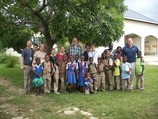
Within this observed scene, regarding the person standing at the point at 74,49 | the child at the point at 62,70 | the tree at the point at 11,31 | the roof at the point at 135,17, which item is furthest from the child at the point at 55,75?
the roof at the point at 135,17

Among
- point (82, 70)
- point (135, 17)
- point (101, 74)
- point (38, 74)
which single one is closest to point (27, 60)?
point (38, 74)

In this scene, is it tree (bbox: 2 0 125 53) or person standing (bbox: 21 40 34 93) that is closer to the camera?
tree (bbox: 2 0 125 53)

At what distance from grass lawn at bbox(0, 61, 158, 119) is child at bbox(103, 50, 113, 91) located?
22.0 inches

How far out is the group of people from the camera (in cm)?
1052

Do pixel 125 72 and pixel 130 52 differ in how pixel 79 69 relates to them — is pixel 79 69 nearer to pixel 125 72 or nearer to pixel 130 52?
pixel 125 72

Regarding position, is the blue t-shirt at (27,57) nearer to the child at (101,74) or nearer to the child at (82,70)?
the child at (82,70)

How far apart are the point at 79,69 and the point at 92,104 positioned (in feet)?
6.85

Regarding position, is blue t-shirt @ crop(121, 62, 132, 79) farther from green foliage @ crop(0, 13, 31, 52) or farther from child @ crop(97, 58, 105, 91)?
green foliage @ crop(0, 13, 31, 52)

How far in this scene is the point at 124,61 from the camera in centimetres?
1085

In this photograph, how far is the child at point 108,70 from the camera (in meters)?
10.9

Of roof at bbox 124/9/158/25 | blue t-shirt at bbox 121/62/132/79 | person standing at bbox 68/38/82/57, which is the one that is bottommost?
blue t-shirt at bbox 121/62/132/79

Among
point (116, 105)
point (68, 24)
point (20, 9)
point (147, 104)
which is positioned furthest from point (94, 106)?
point (20, 9)

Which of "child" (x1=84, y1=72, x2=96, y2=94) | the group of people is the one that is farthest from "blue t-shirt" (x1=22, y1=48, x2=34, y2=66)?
"child" (x1=84, y1=72, x2=96, y2=94)

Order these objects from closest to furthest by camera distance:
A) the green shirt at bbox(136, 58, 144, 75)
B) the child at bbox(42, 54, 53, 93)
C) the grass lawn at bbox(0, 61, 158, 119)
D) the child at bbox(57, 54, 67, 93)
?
the grass lawn at bbox(0, 61, 158, 119)
the child at bbox(42, 54, 53, 93)
the child at bbox(57, 54, 67, 93)
the green shirt at bbox(136, 58, 144, 75)
